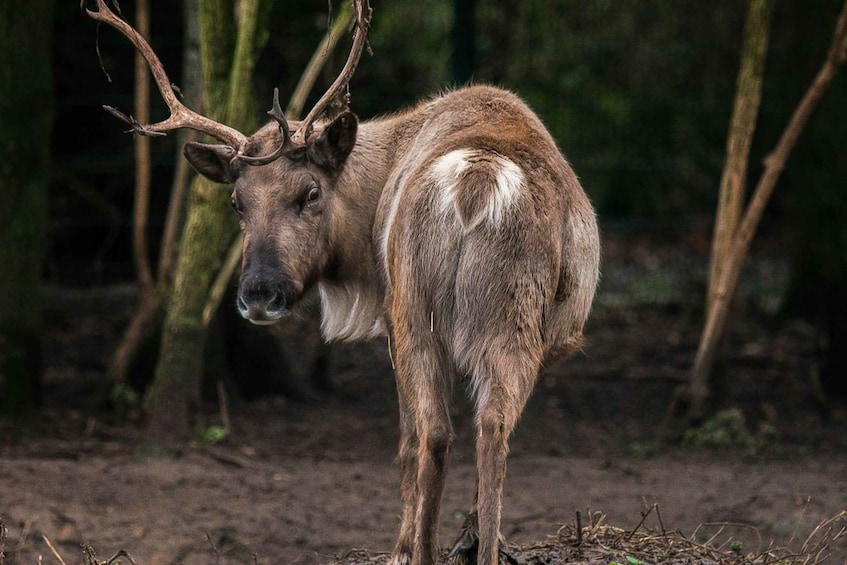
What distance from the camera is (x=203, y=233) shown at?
753 cm

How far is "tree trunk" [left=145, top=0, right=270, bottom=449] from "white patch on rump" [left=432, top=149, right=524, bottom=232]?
2.91 m

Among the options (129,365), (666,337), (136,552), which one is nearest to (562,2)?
(666,337)

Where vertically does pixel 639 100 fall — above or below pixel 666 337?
above

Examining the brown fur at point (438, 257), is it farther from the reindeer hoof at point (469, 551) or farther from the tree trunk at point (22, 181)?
the tree trunk at point (22, 181)

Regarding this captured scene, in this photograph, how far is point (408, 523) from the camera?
531 cm

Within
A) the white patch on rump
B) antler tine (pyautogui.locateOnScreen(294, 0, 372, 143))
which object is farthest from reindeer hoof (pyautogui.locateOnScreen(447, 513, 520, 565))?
antler tine (pyautogui.locateOnScreen(294, 0, 372, 143))

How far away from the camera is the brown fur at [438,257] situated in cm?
456

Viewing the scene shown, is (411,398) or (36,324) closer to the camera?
(411,398)

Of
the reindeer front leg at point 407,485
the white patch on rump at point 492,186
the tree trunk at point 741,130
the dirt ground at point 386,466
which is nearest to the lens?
the white patch on rump at point 492,186

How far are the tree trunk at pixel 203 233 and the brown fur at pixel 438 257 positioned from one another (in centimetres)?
167

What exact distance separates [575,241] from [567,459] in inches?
148

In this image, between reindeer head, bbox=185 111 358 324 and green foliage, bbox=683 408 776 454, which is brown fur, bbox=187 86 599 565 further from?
green foliage, bbox=683 408 776 454

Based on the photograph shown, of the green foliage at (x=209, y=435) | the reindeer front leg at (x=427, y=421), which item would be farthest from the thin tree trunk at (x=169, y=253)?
the reindeer front leg at (x=427, y=421)

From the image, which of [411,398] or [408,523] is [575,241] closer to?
[411,398]
